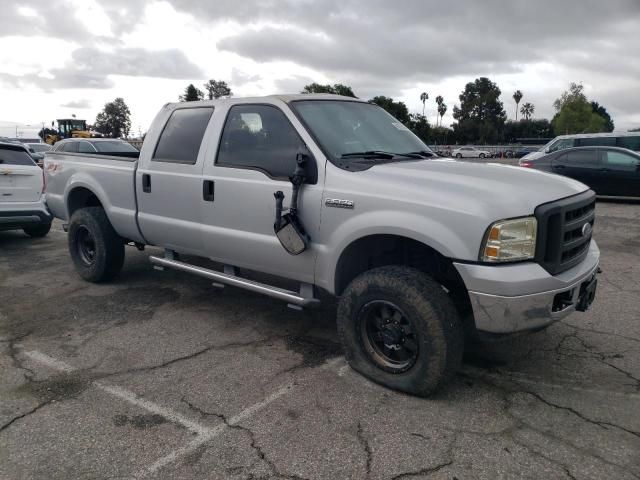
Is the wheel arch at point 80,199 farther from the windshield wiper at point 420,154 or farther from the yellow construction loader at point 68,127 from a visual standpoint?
the yellow construction loader at point 68,127

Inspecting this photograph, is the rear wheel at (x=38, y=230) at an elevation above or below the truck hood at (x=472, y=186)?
below

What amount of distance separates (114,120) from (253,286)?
334 feet

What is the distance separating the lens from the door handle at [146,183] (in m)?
4.85

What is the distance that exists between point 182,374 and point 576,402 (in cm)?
261

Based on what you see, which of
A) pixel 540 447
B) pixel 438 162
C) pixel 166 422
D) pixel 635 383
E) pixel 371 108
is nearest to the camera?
pixel 540 447

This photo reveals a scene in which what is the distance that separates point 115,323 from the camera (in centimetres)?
464

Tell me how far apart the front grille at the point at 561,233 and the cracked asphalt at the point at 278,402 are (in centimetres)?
88

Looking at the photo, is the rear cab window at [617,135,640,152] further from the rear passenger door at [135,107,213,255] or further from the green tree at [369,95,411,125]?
the green tree at [369,95,411,125]

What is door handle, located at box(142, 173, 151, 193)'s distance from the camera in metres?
4.85

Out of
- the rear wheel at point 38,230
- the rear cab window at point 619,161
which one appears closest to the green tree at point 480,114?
the rear cab window at point 619,161

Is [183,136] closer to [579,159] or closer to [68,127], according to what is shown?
[579,159]

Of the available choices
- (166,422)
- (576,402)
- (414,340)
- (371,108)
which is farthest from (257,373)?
(371,108)

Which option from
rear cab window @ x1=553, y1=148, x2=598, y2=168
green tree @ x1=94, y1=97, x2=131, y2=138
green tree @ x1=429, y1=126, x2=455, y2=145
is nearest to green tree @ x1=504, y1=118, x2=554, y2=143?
green tree @ x1=429, y1=126, x2=455, y2=145

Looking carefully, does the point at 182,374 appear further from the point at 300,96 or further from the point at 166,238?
the point at 300,96
